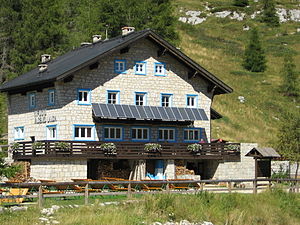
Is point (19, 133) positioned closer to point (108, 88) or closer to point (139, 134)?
point (108, 88)

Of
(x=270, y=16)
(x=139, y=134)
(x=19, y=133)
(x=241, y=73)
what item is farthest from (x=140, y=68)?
(x=270, y=16)

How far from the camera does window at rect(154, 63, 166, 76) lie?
139 ft

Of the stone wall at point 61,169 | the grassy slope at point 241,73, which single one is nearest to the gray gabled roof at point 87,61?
the stone wall at point 61,169

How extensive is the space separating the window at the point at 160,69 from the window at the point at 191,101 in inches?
92.0

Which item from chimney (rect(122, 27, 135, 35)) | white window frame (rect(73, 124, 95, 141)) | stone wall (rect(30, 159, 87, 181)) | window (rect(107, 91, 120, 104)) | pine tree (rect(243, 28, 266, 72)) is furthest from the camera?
pine tree (rect(243, 28, 266, 72))

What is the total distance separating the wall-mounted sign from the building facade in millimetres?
59

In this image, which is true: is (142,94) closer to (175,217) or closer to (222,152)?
(222,152)

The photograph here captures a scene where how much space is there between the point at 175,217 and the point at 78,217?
455cm

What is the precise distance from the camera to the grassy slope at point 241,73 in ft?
216

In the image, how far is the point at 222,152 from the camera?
42344 millimetres

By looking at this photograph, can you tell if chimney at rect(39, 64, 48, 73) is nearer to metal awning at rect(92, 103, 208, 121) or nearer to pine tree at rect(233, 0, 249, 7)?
metal awning at rect(92, 103, 208, 121)

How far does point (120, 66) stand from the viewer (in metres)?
41.1

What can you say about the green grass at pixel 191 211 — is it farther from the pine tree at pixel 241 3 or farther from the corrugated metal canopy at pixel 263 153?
the pine tree at pixel 241 3

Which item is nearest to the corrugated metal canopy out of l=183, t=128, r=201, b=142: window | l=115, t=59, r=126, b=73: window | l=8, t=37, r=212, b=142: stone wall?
l=183, t=128, r=201, b=142: window
